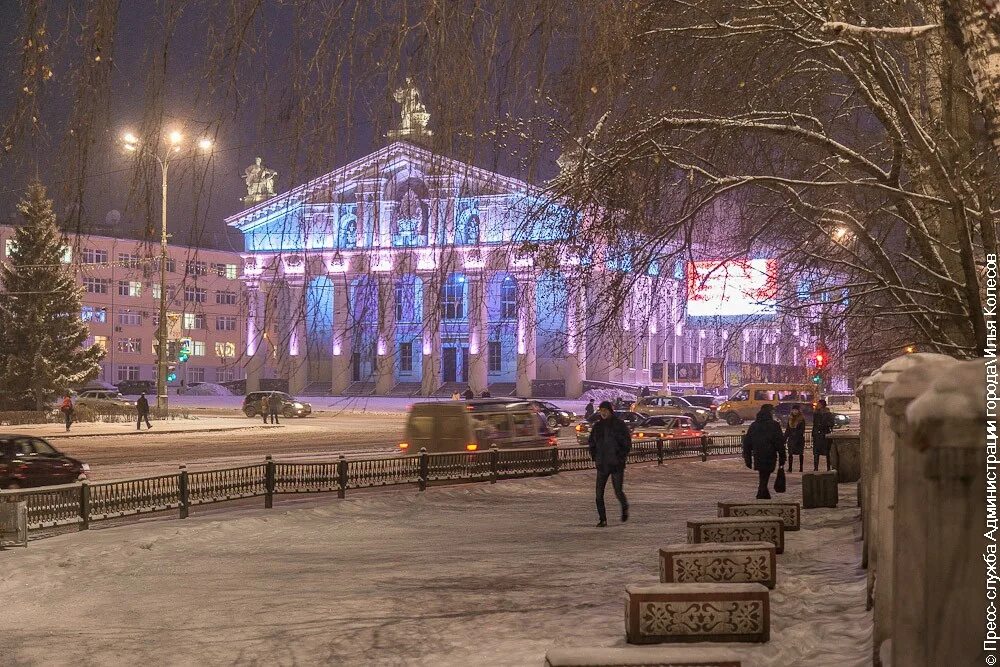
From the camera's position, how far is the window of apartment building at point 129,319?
111500 mm

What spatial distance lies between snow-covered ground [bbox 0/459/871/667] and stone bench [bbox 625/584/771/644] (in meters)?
0.21

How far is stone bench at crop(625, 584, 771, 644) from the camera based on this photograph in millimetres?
9219

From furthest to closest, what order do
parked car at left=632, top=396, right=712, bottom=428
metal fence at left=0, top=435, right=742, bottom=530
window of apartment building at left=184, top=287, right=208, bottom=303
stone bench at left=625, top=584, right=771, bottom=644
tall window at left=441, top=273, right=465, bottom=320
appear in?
1. parked car at left=632, top=396, right=712, bottom=428
2. metal fence at left=0, top=435, right=742, bottom=530
3. stone bench at left=625, top=584, right=771, bottom=644
4. tall window at left=441, top=273, right=465, bottom=320
5. window of apartment building at left=184, top=287, right=208, bottom=303

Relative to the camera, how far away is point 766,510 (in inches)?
627

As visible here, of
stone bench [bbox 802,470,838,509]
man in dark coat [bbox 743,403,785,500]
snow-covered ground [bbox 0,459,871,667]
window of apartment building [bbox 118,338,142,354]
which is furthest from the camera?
window of apartment building [bbox 118,338,142,354]

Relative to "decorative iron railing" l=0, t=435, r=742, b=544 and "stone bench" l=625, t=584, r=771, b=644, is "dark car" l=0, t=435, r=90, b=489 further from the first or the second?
"stone bench" l=625, t=584, r=771, b=644

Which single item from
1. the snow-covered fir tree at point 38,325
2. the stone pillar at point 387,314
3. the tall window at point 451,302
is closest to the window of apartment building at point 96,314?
the snow-covered fir tree at point 38,325

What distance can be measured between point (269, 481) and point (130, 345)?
94.6m

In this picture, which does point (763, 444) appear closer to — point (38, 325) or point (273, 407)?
point (273, 407)

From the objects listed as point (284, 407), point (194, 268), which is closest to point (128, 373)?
point (284, 407)

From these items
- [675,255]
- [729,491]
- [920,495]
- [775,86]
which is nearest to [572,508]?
[729,491]

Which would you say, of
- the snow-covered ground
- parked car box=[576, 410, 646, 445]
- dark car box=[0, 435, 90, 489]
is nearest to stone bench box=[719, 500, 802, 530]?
the snow-covered ground

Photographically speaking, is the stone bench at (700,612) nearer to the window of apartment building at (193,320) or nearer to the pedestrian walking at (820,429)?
the window of apartment building at (193,320)

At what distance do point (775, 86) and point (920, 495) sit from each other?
949 centimetres
